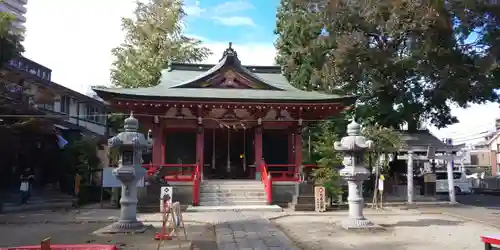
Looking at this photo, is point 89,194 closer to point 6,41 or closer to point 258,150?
point 6,41

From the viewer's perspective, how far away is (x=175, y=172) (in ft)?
66.3

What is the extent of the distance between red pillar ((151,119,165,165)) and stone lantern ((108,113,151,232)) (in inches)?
293

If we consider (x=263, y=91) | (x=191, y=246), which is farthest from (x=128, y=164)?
(x=263, y=91)

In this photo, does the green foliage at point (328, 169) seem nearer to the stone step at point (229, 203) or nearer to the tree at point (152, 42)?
the stone step at point (229, 203)

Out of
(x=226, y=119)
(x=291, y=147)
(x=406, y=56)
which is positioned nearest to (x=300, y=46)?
(x=406, y=56)

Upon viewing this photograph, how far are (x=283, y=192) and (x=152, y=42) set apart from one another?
19.5 meters

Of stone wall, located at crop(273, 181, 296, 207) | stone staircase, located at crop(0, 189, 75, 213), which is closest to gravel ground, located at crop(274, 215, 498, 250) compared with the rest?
stone wall, located at crop(273, 181, 296, 207)

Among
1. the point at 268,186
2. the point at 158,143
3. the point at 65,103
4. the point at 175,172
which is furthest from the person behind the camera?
the point at 65,103

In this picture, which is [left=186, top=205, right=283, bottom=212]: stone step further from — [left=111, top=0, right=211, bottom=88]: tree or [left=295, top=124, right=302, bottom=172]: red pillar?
[left=111, top=0, right=211, bottom=88]: tree

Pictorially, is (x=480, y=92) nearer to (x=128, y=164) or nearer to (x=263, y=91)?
(x=263, y=91)

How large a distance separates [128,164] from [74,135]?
713 inches

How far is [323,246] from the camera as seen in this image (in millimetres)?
9266

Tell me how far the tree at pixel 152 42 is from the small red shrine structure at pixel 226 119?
386 inches

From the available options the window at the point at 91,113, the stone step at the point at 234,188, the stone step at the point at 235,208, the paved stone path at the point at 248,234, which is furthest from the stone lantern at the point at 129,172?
the window at the point at 91,113
